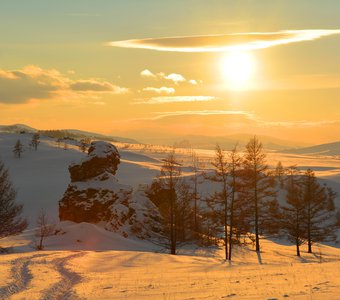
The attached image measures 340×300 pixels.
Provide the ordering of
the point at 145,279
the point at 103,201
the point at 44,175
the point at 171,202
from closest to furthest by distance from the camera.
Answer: the point at 145,279
the point at 171,202
the point at 103,201
the point at 44,175

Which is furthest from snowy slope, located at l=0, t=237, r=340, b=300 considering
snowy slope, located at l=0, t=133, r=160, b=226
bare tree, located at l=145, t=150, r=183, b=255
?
snowy slope, located at l=0, t=133, r=160, b=226

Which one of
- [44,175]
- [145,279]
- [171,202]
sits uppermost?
[44,175]

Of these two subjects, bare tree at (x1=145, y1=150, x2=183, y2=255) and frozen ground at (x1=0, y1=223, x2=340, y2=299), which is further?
bare tree at (x1=145, y1=150, x2=183, y2=255)

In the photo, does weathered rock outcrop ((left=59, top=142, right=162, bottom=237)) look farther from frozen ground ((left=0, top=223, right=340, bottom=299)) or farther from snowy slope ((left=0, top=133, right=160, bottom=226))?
snowy slope ((left=0, top=133, right=160, bottom=226))

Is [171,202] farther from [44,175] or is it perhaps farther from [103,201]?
[44,175]

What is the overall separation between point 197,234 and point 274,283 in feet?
84.9

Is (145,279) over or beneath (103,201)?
beneath

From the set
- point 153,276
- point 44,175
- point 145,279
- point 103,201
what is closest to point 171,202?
point 103,201

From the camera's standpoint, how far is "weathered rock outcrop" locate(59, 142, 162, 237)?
44.7m

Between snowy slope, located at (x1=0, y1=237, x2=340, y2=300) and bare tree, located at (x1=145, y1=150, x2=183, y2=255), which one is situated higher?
bare tree, located at (x1=145, y1=150, x2=183, y2=255)

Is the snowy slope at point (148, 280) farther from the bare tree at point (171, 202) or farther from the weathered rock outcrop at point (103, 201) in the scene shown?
the weathered rock outcrop at point (103, 201)

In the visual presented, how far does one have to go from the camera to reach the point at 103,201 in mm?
45438

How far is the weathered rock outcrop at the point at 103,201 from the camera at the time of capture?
44.7m

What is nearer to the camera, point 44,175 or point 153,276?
point 153,276
